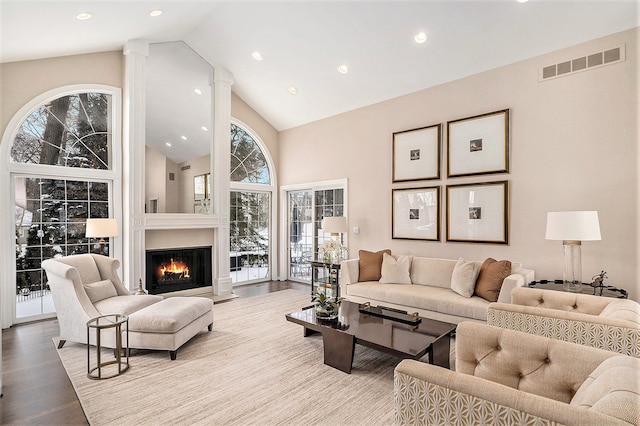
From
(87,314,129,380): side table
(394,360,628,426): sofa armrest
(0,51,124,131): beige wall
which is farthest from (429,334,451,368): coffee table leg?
(0,51,124,131): beige wall

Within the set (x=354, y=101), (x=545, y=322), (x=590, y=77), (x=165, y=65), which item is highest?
(x=165, y=65)

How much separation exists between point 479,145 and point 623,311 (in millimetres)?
2785

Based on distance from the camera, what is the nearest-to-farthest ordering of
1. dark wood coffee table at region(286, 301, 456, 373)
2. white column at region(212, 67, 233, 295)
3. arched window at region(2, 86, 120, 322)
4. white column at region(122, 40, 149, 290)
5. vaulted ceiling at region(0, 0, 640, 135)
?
dark wood coffee table at region(286, 301, 456, 373)
vaulted ceiling at region(0, 0, 640, 135)
arched window at region(2, 86, 120, 322)
white column at region(122, 40, 149, 290)
white column at region(212, 67, 233, 295)

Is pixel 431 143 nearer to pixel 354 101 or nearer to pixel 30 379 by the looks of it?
pixel 354 101

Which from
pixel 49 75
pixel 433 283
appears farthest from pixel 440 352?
pixel 49 75

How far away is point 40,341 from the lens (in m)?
3.77

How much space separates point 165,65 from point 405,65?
3.97 meters

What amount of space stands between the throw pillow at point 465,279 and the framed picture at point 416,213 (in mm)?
863

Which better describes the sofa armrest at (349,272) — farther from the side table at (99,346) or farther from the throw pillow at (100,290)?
the throw pillow at (100,290)

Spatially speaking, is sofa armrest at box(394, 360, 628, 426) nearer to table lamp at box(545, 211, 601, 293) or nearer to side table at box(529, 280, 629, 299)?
table lamp at box(545, 211, 601, 293)

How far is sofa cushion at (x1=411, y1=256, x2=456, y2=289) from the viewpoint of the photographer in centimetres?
447

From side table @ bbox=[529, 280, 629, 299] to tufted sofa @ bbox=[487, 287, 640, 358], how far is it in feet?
2.54

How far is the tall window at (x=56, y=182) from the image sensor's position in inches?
175

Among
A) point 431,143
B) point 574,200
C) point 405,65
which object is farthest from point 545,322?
point 405,65
